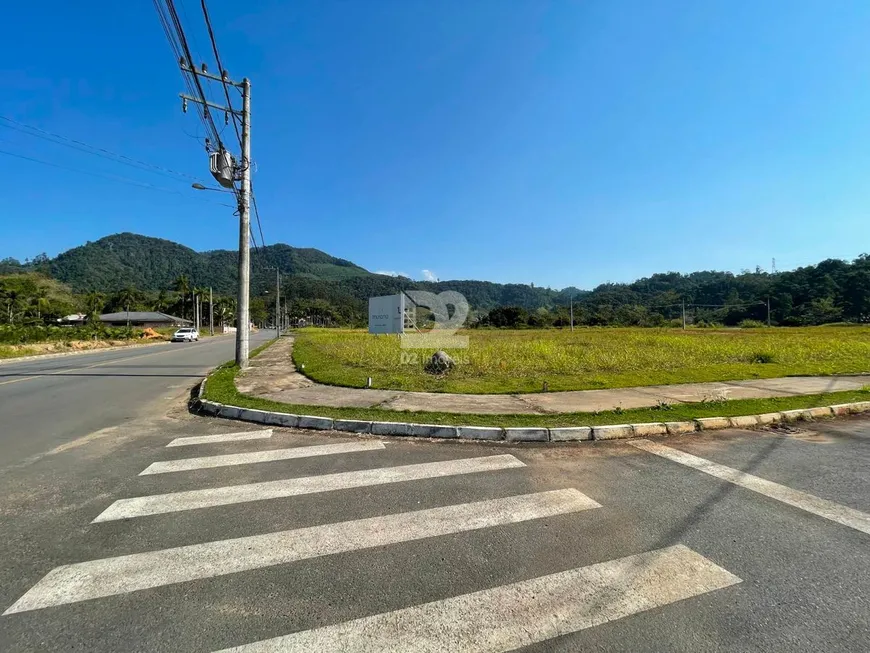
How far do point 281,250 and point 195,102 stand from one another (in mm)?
120496

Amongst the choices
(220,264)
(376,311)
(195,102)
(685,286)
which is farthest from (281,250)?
(195,102)

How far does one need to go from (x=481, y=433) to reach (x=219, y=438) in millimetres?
3950

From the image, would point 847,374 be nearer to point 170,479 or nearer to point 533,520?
point 533,520

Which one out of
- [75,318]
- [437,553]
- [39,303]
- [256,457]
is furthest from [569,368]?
[75,318]

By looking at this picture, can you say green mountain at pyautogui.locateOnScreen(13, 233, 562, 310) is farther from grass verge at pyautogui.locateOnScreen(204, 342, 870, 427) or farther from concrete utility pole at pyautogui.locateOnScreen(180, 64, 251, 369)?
grass verge at pyautogui.locateOnScreen(204, 342, 870, 427)

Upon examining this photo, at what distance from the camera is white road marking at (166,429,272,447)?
6.06 metres

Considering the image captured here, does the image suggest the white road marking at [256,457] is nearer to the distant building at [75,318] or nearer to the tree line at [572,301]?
the tree line at [572,301]

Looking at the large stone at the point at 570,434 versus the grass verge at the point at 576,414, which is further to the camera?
the grass verge at the point at 576,414

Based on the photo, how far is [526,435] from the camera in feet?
20.2

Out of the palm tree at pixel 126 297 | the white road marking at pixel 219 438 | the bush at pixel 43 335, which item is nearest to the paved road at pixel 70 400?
the white road marking at pixel 219 438

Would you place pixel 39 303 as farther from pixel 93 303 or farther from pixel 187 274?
pixel 187 274

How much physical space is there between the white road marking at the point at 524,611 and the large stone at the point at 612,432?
3303 millimetres

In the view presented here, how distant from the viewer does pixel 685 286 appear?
358ft

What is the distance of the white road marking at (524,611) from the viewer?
221cm
